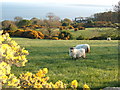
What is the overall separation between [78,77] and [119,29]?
11206 mm

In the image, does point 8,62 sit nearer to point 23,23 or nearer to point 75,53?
point 75,53

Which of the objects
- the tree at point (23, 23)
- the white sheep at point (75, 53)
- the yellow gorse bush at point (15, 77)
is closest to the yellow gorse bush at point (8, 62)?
the yellow gorse bush at point (15, 77)

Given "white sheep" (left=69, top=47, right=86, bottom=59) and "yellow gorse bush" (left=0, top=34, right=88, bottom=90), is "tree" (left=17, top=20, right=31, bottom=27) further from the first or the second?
"yellow gorse bush" (left=0, top=34, right=88, bottom=90)

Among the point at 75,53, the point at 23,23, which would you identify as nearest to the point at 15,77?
the point at 75,53

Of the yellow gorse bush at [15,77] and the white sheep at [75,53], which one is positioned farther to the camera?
the white sheep at [75,53]

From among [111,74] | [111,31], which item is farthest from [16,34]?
[111,74]

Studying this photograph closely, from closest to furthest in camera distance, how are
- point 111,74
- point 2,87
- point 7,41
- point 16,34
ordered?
point 2,87
point 7,41
point 111,74
point 16,34

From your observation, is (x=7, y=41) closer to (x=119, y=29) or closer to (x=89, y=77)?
(x=89, y=77)

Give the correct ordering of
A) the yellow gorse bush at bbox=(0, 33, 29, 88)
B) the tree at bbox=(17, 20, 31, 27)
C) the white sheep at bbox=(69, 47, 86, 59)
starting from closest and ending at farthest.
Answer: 1. the yellow gorse bush at bbox=(0, 33, 29, 88)
2. the white sheep at bbox=(69, 47, 86, 59)
3. the tree at bbox=(17, 20, 31, 27)

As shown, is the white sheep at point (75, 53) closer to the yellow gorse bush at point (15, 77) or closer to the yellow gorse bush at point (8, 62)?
the yellow gorse bush at point (8, 62)

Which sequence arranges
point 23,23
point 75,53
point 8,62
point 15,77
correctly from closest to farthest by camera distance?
point 15,77 → point 8,62 → point 75,53 → point 23,23

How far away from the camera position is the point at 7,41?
14.6 feet

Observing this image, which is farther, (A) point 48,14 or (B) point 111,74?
(A) point 48,14

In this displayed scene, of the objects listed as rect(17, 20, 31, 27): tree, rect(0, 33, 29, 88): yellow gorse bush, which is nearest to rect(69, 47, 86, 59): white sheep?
rect(0, 33, 29, 88): yellow gorse bush
